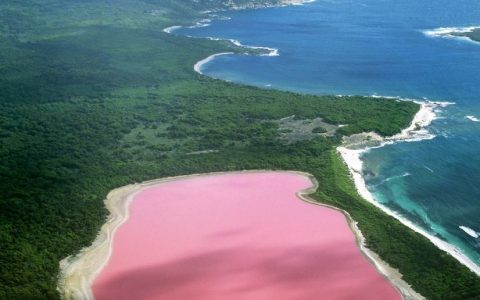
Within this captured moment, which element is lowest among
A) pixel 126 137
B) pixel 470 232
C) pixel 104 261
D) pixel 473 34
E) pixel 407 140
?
pixel 104 261

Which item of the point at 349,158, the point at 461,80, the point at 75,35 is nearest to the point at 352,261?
the point at 349,158

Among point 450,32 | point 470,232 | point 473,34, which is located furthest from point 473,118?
point 450,32

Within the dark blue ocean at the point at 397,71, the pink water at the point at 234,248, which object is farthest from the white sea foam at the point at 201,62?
the pink water at the point at 234,248

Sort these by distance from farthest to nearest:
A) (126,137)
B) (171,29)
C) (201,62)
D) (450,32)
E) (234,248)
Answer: (171,29), (450,32), (201,62), (126,137), (234,248)

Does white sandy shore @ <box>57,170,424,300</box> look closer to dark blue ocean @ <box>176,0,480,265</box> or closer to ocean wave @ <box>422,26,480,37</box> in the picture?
dark blue ocean @ <box>176,0,480,265</box>

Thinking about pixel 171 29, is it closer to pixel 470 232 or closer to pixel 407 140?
pixel 407 140

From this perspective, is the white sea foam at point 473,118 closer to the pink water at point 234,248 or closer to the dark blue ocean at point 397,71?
the dark blue ocean at point 397,71

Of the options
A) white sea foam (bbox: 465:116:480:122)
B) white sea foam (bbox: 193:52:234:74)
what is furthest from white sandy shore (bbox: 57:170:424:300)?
white sea foam (bbox: 193:52:234:74)

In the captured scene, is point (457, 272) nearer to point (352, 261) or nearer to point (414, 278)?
point (414, 278)
